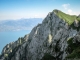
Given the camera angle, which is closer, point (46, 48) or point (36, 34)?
point (46, 48)

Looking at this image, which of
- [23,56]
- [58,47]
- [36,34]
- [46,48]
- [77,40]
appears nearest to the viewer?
[77,40]

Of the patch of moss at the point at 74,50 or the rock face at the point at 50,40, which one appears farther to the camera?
the rock face at the point at 50,40

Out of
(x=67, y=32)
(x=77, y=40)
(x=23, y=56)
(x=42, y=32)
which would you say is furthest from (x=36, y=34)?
(x=77, y=40)

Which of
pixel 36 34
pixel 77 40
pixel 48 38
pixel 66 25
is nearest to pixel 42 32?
pixel 36 34

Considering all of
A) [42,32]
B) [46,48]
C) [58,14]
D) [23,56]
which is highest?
[58,14]

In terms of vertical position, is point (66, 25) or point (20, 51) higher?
point (66, 25)

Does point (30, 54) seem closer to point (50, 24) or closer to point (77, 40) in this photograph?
point (50, 24)

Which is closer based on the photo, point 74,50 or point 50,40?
point 74,50

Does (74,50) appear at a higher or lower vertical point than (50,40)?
higher

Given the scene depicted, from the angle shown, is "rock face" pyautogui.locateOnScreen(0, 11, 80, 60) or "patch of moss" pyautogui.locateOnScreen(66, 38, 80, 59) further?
"rock face" pyautogui.locateOnScreen(0, 11, 80, 60)

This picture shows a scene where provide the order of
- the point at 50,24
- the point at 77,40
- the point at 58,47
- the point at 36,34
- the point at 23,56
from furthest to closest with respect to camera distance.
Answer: the point at 23,56
the point at 36,34
the point at 50,24
the point at 58,47
the point at 77,40
